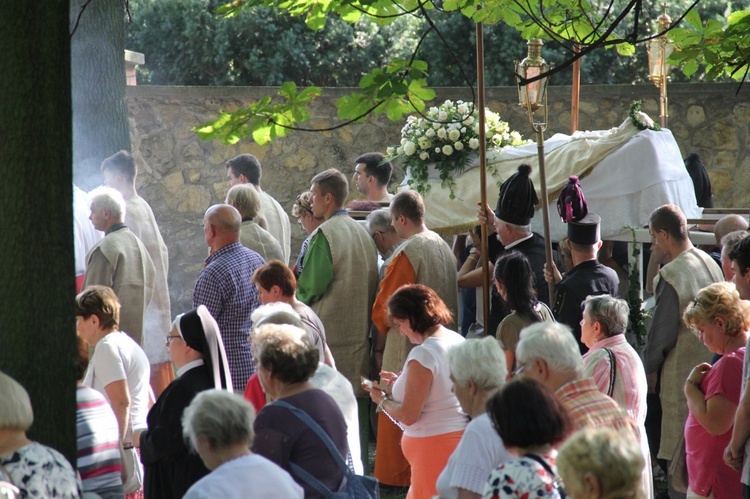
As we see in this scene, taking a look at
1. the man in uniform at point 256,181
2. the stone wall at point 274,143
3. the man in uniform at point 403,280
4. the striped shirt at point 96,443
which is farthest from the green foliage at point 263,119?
the stone wall at point 274,143

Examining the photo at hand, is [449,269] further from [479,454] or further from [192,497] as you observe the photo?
[192,497]

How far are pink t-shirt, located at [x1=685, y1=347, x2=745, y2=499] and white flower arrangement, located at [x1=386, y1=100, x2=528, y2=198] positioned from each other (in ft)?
10.3

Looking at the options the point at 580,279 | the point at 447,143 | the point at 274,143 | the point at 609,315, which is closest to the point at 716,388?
the point at 609,315

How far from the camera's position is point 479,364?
3.77 m

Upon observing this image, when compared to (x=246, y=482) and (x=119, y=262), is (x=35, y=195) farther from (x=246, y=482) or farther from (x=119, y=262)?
(x=119, y=262)

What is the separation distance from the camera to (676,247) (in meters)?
5.82

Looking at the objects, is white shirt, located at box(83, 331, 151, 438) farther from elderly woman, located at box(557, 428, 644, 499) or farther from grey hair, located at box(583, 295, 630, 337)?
elderly woman, located at box(557, 428, 644, 499)

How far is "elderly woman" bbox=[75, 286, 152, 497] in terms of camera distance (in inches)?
185

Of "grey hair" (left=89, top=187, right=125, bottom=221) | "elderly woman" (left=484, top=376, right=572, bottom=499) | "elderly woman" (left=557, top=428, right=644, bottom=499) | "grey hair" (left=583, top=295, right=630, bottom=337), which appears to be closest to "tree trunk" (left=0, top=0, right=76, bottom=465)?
"elderly woman" (left=484, top=376, right=572, bottom=499)

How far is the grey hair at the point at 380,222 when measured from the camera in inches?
267

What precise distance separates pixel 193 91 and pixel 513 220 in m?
5.30

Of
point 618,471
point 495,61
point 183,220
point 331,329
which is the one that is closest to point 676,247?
point 331,329

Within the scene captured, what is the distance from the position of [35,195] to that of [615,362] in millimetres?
2633

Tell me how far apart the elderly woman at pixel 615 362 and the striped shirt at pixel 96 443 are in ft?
6.53
